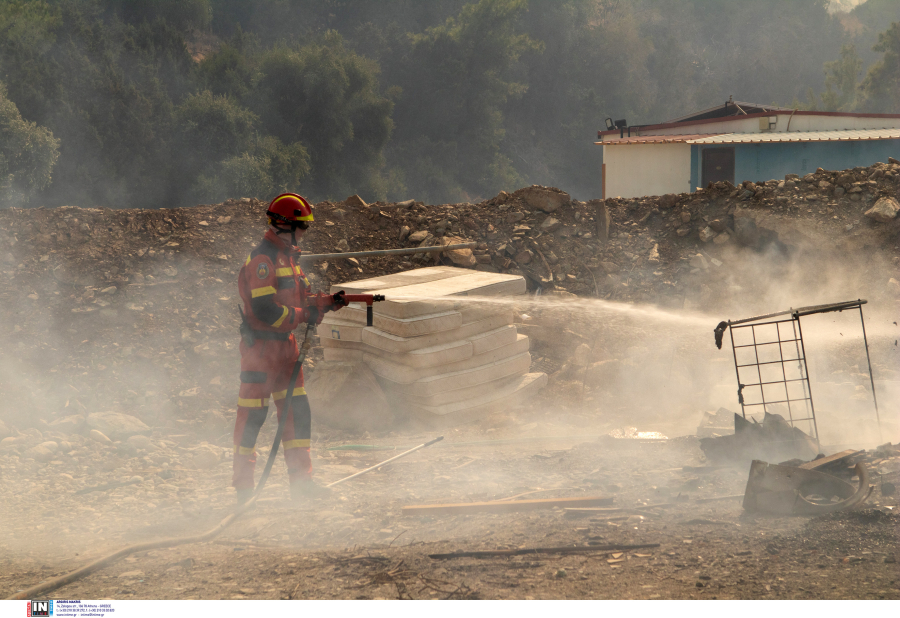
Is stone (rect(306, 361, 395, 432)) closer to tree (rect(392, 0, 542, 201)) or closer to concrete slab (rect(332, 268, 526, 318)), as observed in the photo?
concrete slab (rect(332, 268, 526, 318))

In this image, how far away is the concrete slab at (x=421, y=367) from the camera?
20.5 ft

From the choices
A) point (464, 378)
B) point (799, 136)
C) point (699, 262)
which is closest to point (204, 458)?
point (464, 378)

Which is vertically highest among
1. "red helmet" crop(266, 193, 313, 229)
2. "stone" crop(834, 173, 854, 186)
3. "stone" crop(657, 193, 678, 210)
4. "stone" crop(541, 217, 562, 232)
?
"stone" crop(657, 193, 678, 210)

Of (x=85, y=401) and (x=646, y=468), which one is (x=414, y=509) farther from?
(x=85, y=401)

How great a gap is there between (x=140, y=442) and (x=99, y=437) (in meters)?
0.36

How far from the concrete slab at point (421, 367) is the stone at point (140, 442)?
Result: 1.99 metres

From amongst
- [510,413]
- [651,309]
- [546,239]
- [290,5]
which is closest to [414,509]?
[510,413]

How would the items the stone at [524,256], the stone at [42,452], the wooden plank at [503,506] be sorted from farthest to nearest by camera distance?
the stone at [524,256]
the stone at [42,452]
the wooden plank at [503,506]

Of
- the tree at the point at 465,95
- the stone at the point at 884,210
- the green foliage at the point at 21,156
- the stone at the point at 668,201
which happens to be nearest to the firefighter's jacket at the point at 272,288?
the stone at the point at 668,201

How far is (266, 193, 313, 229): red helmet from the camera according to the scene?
4430 mm

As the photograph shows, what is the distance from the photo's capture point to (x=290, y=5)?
4359 centimetres

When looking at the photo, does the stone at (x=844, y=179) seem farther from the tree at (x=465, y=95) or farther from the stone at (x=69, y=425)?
the tree at (x=465, y=95)

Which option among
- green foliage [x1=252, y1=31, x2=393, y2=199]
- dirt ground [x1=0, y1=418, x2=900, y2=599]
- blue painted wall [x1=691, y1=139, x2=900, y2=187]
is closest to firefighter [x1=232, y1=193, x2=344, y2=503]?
dirt ground [x1=0, y1=418, x2=900, y2=599]

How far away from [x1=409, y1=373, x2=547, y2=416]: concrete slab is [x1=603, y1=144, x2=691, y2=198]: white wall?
1572cm
